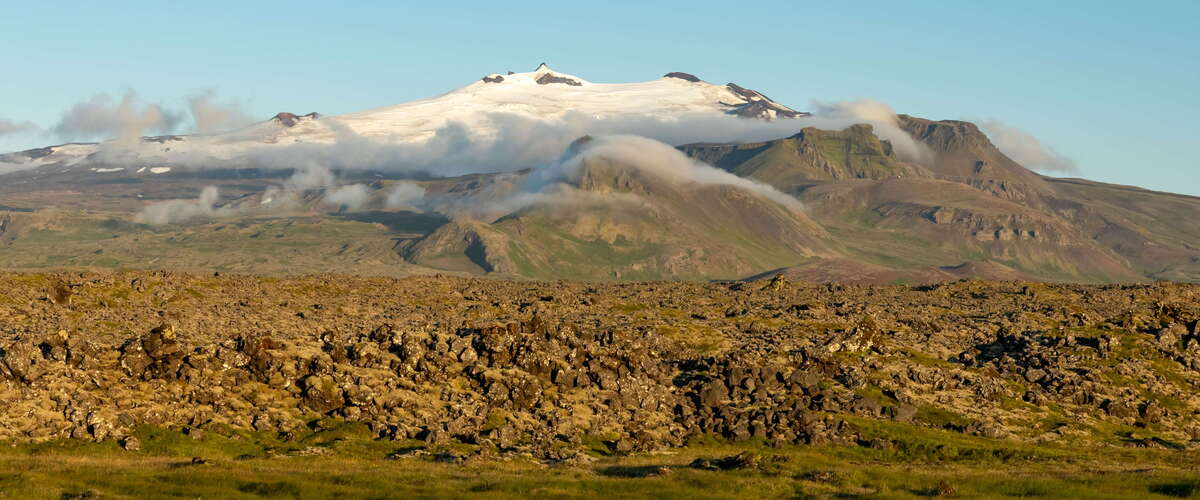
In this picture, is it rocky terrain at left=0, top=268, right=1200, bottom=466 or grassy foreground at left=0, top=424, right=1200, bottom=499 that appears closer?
grassy foreground at left=0, top=424, right=1200, bottom=499

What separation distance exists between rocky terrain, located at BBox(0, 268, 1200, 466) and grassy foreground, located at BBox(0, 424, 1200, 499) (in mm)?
2154

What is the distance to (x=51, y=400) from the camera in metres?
81.2

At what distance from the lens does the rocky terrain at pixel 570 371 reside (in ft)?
281

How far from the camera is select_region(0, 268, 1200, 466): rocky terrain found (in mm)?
85750

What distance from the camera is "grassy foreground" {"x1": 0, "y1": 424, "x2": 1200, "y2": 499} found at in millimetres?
63156

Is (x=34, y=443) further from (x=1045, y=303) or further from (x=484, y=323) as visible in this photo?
(x=1045, y=303)

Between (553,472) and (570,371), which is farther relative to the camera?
(570,371)

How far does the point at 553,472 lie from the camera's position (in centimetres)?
7450

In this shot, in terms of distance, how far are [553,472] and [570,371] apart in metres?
24.2

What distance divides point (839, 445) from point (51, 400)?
2274 inches

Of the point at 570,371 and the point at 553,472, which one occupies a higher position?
the point at 570,371

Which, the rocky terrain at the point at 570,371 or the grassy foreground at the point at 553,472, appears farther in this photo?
the rocky terrain at the point at 570,371

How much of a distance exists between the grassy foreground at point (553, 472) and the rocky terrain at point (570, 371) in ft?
7.07

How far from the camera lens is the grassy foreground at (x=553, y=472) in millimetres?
63156
